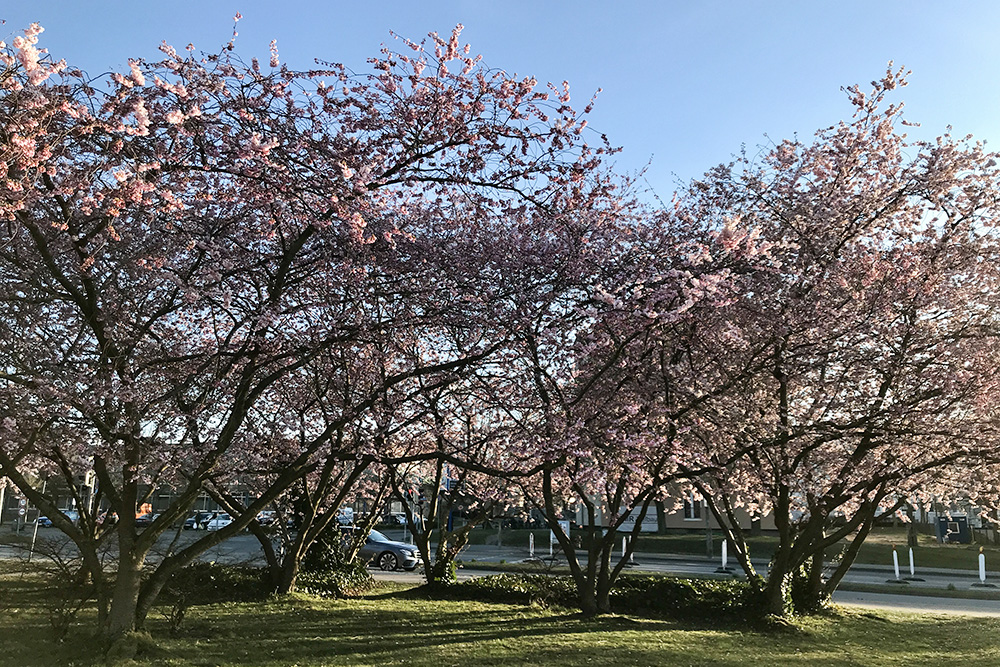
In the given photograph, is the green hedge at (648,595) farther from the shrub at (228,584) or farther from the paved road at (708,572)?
the shrub at (228,584)

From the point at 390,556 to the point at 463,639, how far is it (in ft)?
46.2

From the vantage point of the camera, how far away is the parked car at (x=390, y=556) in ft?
73.4

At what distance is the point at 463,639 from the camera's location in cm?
915

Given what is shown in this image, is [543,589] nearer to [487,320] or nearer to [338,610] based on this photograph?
[338,610]

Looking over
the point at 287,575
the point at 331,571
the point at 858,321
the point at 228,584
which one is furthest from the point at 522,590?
the point at 858,321

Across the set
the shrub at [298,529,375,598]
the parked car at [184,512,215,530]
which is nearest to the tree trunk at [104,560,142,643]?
the shrub at [298,529,375,598]

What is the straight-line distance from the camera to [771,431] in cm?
980

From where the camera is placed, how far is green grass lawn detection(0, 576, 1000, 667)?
7.54 metres

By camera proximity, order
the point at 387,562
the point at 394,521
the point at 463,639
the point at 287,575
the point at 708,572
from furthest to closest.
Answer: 1. the point at 394,521
2. the point at 708,572
3. the point at 387,562
4. the point at 287,575
5. the point at 463,639

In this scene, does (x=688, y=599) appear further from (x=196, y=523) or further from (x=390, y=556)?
(x=196, y=523)

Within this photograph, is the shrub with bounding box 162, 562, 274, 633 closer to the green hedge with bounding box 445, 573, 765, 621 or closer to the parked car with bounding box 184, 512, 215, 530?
the green hedge with bounding box 445, 573, 765, 621

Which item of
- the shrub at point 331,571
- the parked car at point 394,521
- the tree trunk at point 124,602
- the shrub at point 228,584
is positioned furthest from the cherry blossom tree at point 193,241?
the parked car at point 394,521

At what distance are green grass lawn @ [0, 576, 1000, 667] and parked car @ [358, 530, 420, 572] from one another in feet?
33.0

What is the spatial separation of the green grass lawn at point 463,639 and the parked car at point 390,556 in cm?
1007
